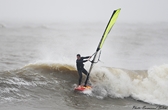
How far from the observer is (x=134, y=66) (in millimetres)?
16594

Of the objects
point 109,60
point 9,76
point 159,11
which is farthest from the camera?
point 159,11

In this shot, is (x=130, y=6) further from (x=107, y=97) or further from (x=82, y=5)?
(x=107, y=97)

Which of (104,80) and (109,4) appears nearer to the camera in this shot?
(104,80)

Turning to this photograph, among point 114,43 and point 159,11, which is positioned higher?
point 159,11

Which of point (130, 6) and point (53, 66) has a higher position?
point (130, 6)

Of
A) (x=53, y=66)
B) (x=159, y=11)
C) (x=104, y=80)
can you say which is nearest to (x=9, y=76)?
(x=53, y=66)

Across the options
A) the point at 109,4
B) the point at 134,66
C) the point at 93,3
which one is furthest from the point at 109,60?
the point at 93,3

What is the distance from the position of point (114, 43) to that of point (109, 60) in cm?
909

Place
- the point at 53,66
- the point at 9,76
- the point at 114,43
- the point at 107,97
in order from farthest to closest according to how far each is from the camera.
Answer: the point at 114,43, the point at 53,66, the point at 9,76, the point at 107,97

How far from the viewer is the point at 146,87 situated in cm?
1045

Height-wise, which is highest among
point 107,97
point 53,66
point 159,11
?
point 159,11

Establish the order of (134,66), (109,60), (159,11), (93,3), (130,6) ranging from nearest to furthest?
(134,66) < (109,60) < (159,11) < (130,6) < (93,3)

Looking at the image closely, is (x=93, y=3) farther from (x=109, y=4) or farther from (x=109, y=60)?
(x=109, y=60)

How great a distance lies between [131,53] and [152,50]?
2.38m
